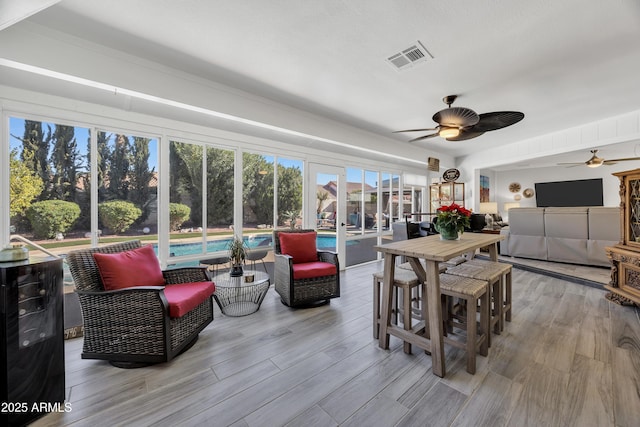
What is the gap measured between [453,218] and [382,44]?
1727 millimetres

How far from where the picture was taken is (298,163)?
4.43 metres

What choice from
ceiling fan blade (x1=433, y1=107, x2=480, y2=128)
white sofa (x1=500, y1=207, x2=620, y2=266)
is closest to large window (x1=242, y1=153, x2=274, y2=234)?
ceiling fan blade (x1=433, y1=107, x2=480, y2=128)

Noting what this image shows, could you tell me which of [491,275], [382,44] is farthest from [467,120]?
[491,275]

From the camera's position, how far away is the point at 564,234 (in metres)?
4.58

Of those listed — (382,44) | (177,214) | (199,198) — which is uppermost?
(382,44)

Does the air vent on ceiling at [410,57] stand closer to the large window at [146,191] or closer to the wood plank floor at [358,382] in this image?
the large window at [146,191]

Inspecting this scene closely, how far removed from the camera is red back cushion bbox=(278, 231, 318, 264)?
3369 millimetres

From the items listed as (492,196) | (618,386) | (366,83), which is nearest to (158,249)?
(366,83)

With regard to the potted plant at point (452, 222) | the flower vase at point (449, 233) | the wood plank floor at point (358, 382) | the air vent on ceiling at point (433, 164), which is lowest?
the wood plank floor at point (358, 382)

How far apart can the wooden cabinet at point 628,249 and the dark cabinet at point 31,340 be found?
17.1 feet

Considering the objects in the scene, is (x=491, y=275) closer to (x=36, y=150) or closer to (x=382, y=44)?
(x=382, y=44)

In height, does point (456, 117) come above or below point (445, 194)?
above

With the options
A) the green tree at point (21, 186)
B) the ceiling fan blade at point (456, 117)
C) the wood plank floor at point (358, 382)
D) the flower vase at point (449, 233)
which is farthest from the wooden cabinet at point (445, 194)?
the green tree at point (21, 186)

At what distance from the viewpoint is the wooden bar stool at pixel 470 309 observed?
6.03ft
